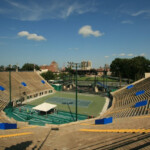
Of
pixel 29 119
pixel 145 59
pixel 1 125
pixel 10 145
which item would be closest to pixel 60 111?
pixel 29 119

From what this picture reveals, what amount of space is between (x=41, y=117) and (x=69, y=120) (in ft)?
16.8

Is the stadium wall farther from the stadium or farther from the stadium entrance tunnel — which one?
the stadium entrance tunnel

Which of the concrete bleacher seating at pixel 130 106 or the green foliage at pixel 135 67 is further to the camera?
the green foliage at pixel 135 67

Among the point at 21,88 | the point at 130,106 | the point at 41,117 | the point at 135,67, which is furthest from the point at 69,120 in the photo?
the point at 135,67

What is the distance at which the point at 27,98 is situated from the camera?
102 ft

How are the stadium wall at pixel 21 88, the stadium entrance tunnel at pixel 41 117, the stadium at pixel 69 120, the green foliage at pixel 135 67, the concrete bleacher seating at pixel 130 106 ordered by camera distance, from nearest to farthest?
1. the stadium at pixel 69 120
2. the concrete bleacher seating at pixel 130 106
3. the stadium entrance tunnel at pixel 41 117
4. the stadium wall at pixel 21 88
5. the green foliage at pixel 135 67

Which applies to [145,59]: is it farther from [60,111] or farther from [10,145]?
[10,145]

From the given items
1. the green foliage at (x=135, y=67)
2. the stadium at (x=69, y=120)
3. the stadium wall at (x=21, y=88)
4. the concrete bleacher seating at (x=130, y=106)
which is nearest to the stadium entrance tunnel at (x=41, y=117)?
the stadium at (x=69, y=120)

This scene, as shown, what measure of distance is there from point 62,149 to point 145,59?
277 feet

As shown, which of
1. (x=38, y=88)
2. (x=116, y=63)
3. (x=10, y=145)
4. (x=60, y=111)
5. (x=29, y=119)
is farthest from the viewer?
(x=116, y=63)

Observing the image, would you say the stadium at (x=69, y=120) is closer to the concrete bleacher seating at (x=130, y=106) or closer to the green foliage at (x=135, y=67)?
the concrete bleacher seating at (x=130, y=106)

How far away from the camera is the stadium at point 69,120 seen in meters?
7.03

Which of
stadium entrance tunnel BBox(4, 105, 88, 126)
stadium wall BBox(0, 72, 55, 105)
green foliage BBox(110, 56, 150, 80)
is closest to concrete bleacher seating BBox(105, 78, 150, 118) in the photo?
stadium entrance tunnel BBox(4, 105, 88, 126)

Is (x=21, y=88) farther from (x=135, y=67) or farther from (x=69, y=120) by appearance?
(x=135, y=67)
